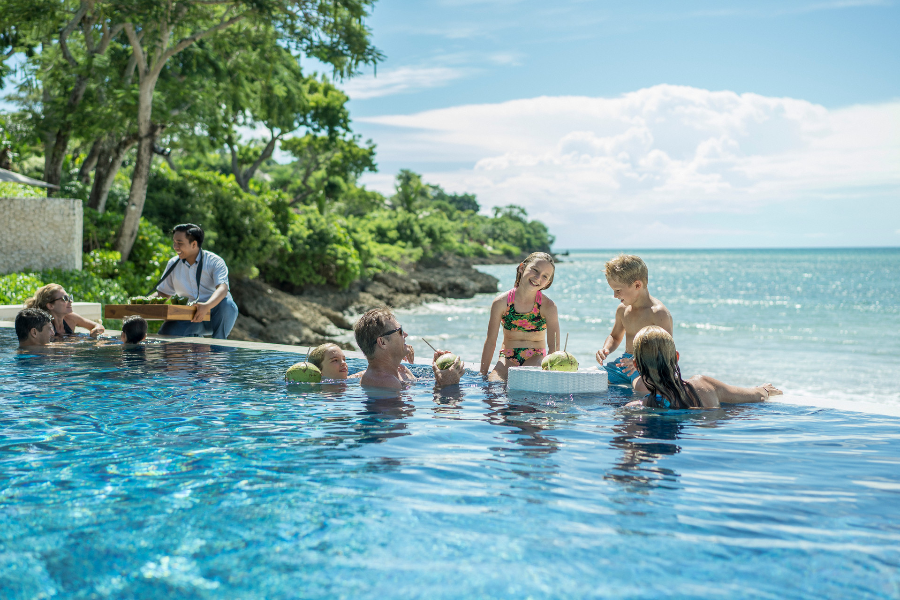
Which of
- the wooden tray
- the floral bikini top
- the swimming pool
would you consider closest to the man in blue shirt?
the wooden tray

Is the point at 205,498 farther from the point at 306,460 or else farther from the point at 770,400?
the point at 770,400

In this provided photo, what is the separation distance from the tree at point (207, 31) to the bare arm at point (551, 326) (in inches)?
568

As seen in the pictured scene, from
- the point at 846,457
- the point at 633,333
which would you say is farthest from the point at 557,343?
the point at 846,457

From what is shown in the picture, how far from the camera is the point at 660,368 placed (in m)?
6.11

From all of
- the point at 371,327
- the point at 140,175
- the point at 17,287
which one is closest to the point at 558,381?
the point at 371,327

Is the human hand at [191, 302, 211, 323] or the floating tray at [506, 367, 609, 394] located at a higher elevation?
the human hand at [191, 302, 211, 323]

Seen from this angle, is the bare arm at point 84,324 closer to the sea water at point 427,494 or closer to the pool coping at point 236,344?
the pool coping at point 236,344

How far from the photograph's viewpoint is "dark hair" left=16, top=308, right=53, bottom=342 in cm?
966

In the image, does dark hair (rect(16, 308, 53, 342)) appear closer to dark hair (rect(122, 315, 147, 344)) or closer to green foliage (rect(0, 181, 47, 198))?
dark hair (rect(122, 315, 147, 344))

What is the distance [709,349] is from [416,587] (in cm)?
2987

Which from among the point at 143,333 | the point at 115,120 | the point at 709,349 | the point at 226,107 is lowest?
the point at 709,349

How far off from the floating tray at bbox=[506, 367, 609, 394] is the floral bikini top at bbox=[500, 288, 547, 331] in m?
1.18

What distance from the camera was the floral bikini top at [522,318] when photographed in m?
8.07

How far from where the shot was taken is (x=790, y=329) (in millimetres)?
38500
